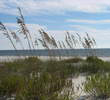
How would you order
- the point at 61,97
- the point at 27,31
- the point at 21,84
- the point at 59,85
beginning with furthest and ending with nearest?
the point at 27,31
the point at 21,84
the point at 59,85
the point at 61,97

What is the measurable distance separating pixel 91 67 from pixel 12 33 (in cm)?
347

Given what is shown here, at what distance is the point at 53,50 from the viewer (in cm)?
1127

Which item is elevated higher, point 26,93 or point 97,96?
point 26,93

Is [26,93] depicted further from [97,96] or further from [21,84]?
[97,96]

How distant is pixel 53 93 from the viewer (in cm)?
462

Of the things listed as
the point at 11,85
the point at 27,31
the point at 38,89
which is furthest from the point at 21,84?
the point at 27,31

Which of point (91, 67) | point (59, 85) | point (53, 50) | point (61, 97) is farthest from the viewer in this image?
point (53, 50)

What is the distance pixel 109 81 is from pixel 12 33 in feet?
18.0

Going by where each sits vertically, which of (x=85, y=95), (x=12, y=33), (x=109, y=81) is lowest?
(x=85, y=95)

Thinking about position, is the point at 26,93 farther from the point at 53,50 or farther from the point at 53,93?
the point at 53,50

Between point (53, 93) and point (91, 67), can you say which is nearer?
point (53, 93)

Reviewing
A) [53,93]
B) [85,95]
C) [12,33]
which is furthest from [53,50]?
[53,93]

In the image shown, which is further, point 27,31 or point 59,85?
point 27,31

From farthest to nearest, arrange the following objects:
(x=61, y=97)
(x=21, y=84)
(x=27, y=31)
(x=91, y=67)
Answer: (x=91, y=67), (x=27, y=31), (x=21, y=84), (x=61, y=97)
